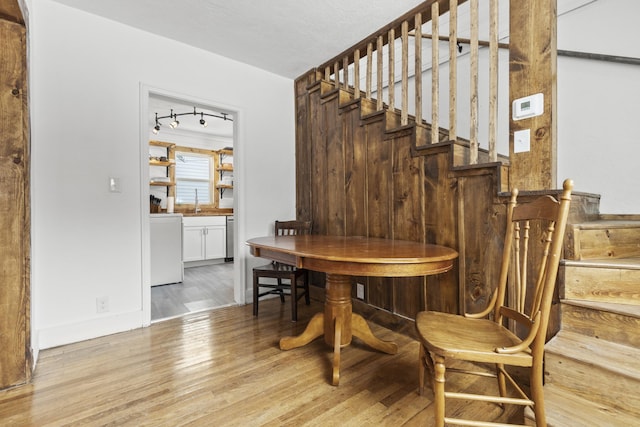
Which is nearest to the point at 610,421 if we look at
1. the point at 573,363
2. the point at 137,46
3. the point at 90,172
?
the point at 573,363

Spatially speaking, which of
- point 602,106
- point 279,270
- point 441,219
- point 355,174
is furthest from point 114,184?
point 602,106

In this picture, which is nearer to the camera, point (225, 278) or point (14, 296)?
point (14, 296)

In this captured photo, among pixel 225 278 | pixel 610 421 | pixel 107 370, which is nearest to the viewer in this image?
pixel 610 421

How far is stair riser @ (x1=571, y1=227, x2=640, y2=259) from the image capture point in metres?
1.49

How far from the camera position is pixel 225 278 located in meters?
4.14

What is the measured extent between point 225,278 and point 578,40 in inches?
178

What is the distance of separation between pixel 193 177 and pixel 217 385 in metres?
4.81

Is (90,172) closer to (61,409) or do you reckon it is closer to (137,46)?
(137,46)

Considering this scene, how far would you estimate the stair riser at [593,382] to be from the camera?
1122 mm

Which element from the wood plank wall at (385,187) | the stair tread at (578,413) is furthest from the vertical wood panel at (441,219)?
the stair tread at (578,413)

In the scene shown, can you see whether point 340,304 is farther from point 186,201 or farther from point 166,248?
point 186,201

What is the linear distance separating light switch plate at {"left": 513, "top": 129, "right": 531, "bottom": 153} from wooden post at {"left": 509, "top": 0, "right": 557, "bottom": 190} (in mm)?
13

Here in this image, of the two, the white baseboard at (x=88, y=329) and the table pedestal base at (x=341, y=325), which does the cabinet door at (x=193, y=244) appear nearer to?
the white baseboard at (x=88, y=329)

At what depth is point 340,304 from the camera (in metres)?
1.89
